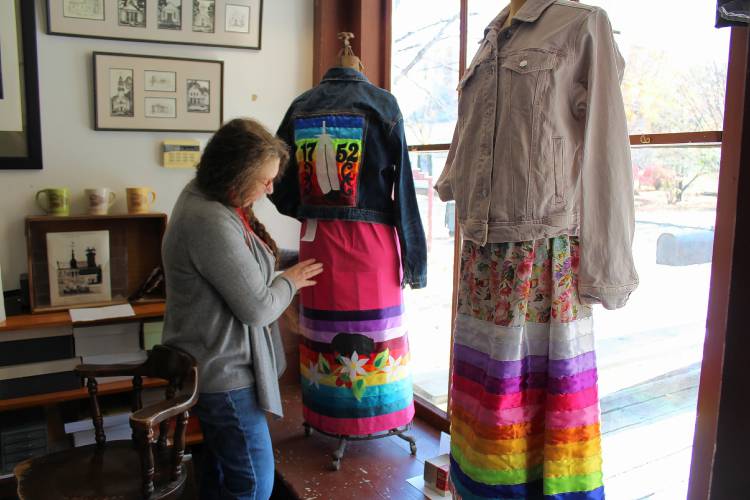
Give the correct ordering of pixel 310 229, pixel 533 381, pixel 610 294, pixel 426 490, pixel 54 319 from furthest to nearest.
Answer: pixel 54 319 < pixel 310 229 < pixel 426 490 < pixel 533 381 < pixel 610 294

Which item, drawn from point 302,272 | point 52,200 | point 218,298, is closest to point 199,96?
point 52,200

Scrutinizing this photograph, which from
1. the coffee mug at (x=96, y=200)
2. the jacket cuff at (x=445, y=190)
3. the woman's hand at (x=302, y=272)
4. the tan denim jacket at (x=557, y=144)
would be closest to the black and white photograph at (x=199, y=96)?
the coffee mug at (x=96, y=200)

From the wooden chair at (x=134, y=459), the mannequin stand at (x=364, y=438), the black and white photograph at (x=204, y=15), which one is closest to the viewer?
the wooden chair at (x=134, y=459)

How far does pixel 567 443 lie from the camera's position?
1.40m

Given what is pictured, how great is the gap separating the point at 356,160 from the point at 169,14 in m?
1.25

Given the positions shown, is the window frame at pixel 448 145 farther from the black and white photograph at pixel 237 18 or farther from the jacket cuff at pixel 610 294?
the black and white photograph at pixel 237 18

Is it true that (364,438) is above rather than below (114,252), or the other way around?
below

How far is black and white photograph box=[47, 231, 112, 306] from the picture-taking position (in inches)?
99.7

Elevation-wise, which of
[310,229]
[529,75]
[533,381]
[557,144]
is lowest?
[533,381]

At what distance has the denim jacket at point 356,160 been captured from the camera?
86.4 inches

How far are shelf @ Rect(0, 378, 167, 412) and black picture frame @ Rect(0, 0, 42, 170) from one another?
0.93 metres

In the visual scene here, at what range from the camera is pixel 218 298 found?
1614mm

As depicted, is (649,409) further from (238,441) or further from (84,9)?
(84,9)

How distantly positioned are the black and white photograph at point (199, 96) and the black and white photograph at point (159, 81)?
7cm
